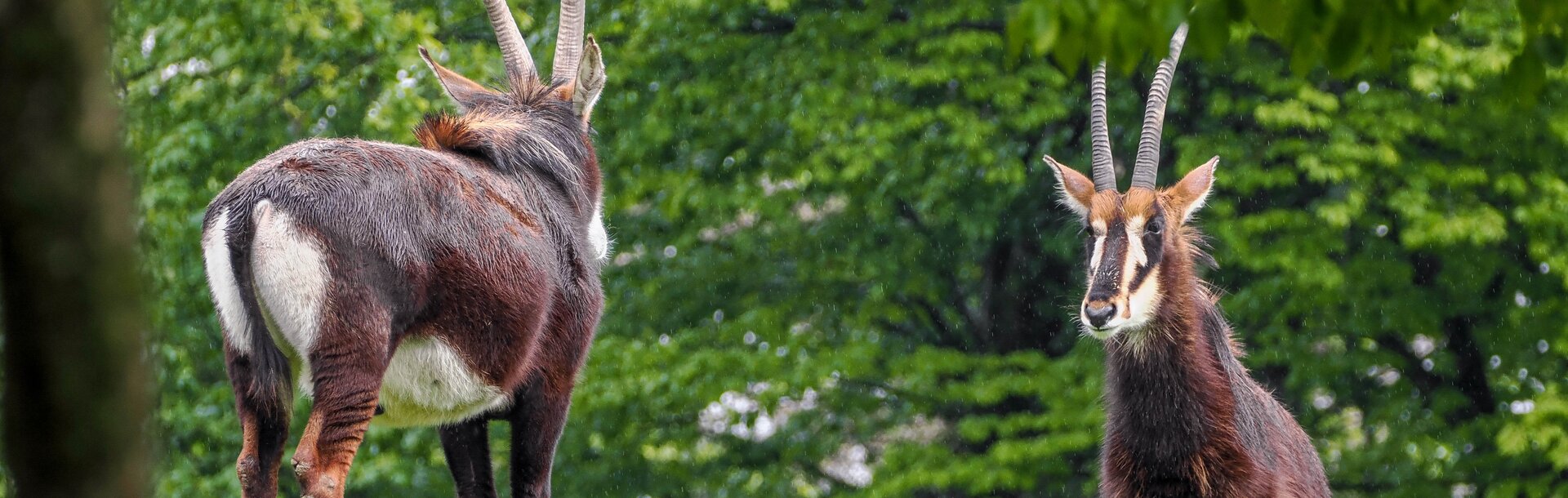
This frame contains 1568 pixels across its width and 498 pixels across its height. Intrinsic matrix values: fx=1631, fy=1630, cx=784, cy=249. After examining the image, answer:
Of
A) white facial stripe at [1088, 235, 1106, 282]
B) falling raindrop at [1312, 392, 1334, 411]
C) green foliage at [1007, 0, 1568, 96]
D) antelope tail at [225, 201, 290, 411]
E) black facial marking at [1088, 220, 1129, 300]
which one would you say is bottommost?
falling raindrop at [1312, 392, 1334, 411]

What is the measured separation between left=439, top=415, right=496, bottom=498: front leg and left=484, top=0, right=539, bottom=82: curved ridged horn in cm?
147

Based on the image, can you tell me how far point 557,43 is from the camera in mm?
6637

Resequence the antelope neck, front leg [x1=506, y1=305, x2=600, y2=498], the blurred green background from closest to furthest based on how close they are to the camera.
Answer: front leg [x1=506, y1=305, x2=600, y2=498], the antelope neck, the blurred green background

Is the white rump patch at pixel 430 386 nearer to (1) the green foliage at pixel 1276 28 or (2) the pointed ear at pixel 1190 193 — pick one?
(1) the green foliage at pixel 1276 28

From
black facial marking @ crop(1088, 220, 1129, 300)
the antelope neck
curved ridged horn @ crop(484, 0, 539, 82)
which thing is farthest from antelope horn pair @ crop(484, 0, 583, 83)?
the antelope neck

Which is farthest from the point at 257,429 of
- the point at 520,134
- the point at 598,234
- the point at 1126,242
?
the point at 1126,242

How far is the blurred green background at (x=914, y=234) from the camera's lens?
13.0 m

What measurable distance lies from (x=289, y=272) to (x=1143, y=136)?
4304mm

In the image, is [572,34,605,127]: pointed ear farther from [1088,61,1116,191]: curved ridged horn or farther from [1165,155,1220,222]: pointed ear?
[1165,155,1220,222]: pointed ear

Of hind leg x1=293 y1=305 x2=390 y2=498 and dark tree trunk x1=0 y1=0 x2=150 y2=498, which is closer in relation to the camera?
dark tree trunk x1=0 y1=0 x2=150 y2=498

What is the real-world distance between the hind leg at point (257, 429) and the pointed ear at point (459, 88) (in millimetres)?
2033

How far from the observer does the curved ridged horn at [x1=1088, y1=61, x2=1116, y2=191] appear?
718cm

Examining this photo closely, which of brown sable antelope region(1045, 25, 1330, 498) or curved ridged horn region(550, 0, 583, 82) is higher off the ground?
curved ridged horn region(550, 0, 583, 82)

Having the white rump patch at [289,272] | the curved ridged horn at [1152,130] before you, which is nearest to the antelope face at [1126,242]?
the curved ridged horn at [1152,130]
